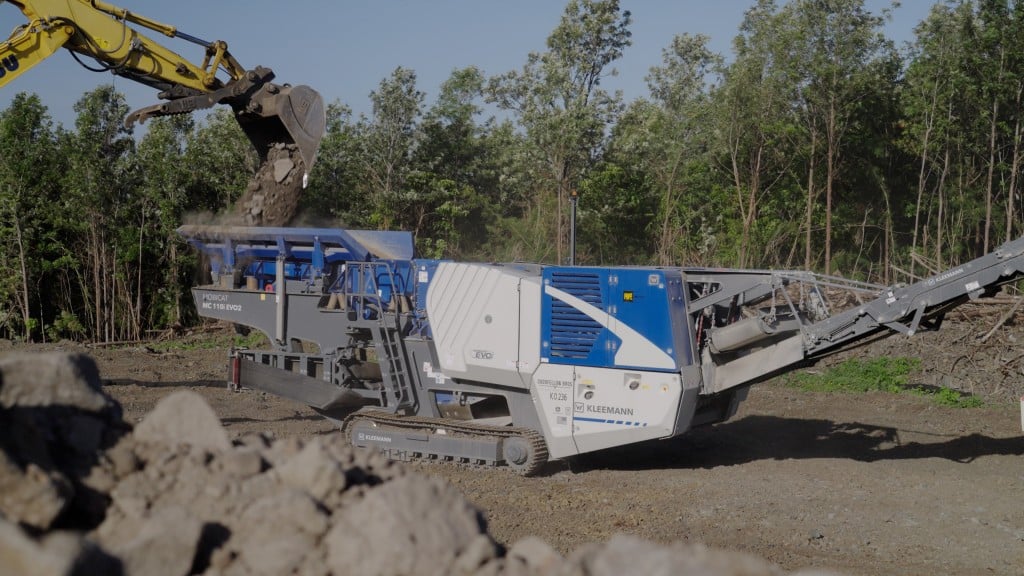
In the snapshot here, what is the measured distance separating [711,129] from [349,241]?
55.3ft

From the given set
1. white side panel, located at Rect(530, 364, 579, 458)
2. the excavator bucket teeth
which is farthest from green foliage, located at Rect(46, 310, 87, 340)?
white side panel, located at Rect(530, 364, 579, 458)

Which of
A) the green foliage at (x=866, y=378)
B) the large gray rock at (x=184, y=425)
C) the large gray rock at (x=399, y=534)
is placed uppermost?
the large gray rock at (x=184, y=425)

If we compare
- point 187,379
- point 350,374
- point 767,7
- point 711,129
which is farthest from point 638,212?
point 350,374

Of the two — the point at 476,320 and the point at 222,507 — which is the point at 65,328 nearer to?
the point at 476,320

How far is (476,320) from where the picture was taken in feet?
36.2

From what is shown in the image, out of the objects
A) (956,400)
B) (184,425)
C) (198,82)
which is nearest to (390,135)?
(198,82)

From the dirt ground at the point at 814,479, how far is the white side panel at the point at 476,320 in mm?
1166

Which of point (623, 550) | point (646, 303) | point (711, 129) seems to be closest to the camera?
point (623, 550)

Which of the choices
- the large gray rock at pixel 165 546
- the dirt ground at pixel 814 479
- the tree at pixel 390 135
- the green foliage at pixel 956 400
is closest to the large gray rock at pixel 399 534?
the large gray rock at pixel 165 546

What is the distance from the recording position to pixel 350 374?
12.2m

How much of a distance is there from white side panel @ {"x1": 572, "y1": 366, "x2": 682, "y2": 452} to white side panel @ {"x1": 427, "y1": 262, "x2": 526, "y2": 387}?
2.50 ft

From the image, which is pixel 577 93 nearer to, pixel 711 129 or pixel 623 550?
pixel 711 129

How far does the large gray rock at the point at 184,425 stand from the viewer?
4.42 meters

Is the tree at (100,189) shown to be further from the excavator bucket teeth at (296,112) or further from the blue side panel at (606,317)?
the blue side panel at (606,317)
